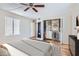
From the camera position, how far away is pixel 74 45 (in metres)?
2.18

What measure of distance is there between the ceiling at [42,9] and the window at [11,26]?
0.56 feet

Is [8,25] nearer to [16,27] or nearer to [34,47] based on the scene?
[16,27]

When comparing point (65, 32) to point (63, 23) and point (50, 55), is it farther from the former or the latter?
point (50, 55)

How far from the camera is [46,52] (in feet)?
7.38

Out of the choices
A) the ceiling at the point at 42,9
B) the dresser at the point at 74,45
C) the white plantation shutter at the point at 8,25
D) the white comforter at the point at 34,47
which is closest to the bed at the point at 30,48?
the white comforter at the point at 34,47

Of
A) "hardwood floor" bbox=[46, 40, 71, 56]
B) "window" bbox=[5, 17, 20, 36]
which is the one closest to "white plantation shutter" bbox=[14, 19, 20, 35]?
"window" bbox=[5, 17, 20, 36]

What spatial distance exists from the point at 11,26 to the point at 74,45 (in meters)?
1.25

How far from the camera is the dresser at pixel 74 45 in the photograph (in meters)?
2.15

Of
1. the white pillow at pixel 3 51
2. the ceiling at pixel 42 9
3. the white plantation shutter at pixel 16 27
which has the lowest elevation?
the white pillow at pixel 3 51

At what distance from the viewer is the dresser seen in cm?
215

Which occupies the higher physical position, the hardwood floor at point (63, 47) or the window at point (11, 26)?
the window at point (11, 26)

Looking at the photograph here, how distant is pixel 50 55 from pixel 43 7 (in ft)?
3.03

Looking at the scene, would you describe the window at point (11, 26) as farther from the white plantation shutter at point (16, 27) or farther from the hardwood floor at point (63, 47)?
the hardwood floor at point (63, 47)

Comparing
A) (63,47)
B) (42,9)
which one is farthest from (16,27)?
(63,47)
